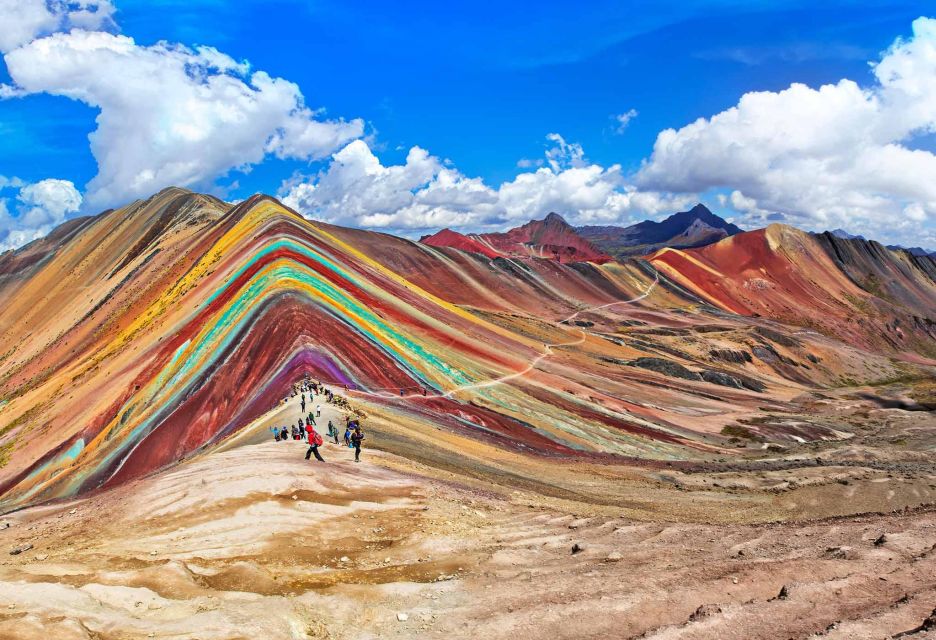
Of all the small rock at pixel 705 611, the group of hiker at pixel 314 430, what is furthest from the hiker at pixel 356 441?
the small rock at pixel 705 611

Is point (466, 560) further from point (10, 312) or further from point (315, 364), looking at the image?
point (10, 312)

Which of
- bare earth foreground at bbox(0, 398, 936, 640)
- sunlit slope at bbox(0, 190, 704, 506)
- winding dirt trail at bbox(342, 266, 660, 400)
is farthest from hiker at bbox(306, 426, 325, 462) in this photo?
winding dirt trail at bbox(342, 266, 660, 400)

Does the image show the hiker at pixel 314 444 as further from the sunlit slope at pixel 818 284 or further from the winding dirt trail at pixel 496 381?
the sunlit slope at pixel 818 284

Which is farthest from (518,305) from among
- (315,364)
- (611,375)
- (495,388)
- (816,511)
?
(816,511)

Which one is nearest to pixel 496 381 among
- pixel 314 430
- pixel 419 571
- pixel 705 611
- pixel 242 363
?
pixel 242 363

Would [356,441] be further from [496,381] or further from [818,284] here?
[818,284]

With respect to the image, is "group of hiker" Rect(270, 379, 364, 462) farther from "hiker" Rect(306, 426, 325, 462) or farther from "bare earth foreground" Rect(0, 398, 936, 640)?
"bare earth foreground" Rect(0, 398, 936, 640)
